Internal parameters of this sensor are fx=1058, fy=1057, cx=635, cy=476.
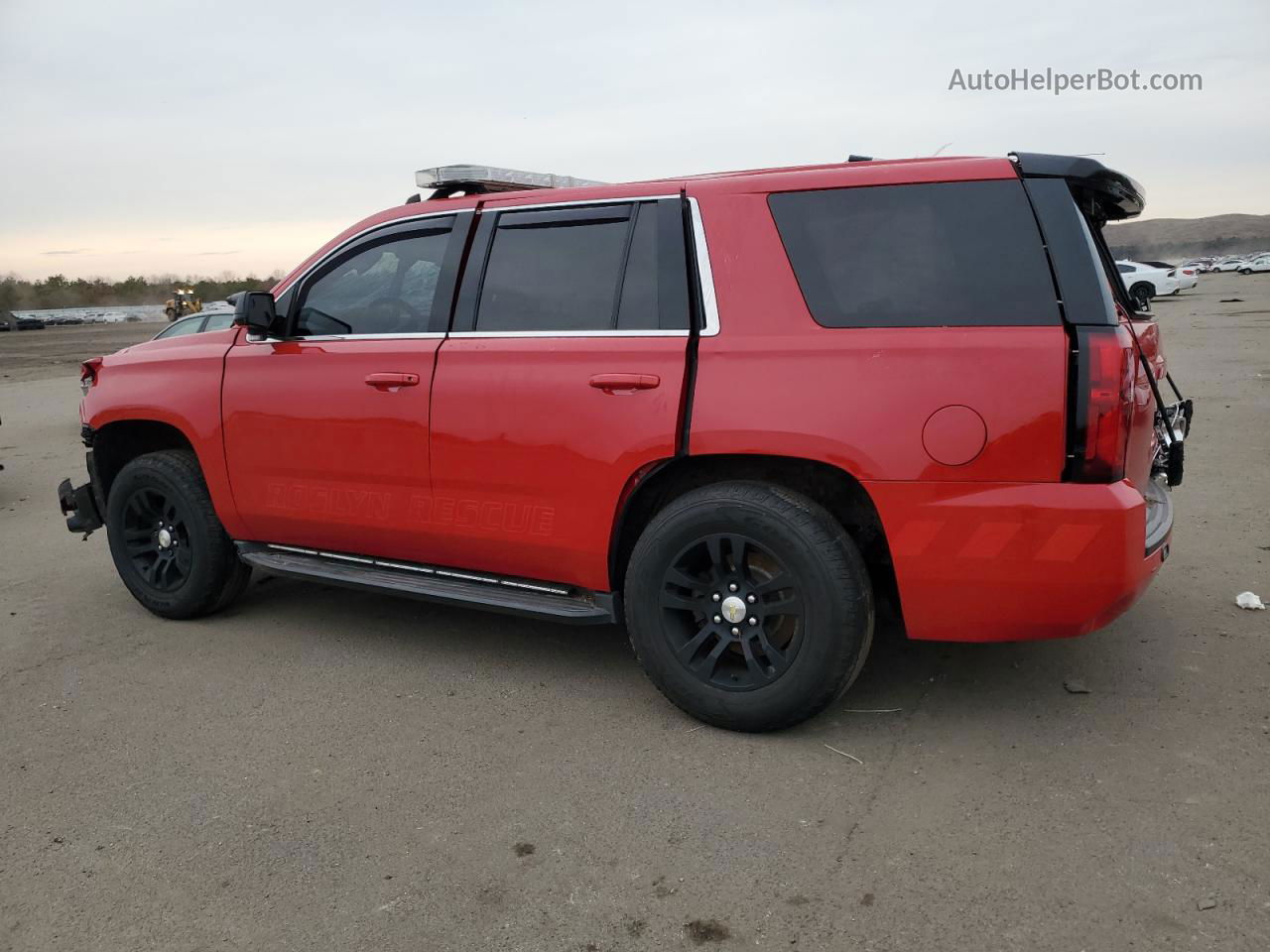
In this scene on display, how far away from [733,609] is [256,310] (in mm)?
2489

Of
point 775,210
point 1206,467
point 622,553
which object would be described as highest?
point 775,210

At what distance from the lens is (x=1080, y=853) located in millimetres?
2855

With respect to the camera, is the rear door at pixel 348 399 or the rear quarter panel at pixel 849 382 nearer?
the rear quarter panel at pixel 849 382

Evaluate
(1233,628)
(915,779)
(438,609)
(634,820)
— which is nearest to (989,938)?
(915,779)

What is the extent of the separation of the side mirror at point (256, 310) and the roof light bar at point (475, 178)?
0.84m

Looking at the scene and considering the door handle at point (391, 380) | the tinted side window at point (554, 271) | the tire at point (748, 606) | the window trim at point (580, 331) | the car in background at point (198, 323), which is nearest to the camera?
the tire at point (748, 606)

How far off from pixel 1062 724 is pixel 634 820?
5.19 ft

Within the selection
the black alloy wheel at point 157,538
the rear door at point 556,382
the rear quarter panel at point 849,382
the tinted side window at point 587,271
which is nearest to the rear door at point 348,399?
the rear door at point 556,382

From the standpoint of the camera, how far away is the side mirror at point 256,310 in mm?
4551

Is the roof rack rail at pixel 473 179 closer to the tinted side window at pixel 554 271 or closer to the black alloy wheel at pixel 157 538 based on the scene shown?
the tinted side window at pixel 554 271

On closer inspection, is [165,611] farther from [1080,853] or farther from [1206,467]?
[1206,467]

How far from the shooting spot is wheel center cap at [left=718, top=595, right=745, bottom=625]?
11.9 feet

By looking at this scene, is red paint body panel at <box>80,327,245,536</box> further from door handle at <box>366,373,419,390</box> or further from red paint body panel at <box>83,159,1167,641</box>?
door handle at <box>366,373,419,390</box>

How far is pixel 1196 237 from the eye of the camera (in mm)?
172375
